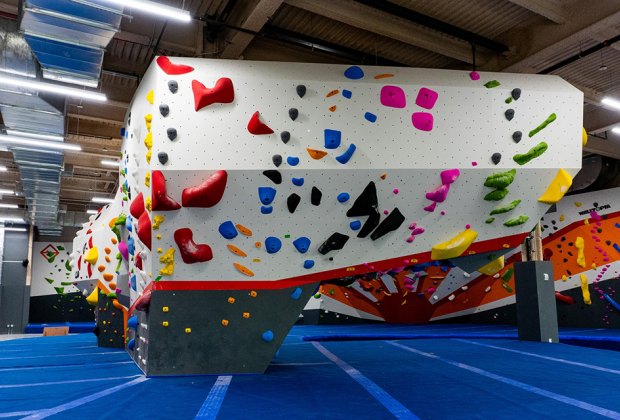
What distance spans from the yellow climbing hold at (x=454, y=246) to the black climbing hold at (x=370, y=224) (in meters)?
0.73

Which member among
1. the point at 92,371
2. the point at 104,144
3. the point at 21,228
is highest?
the point at 104,144

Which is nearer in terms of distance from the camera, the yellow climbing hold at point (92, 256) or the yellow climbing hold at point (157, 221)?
the yellow climbing hold at point (157, 221)

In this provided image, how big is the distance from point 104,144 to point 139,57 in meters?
3.73

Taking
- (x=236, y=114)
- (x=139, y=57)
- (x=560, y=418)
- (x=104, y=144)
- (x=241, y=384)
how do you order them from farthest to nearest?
(x=104, y=144) → (x=139, y=57) → (x=236, y=114) → (x=241, y=384) → (x=560, y=418)

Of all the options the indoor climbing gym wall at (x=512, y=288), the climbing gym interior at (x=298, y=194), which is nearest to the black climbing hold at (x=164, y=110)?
the climbing gym interior at (x=298, y=194)

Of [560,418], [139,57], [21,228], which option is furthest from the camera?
[21,228]

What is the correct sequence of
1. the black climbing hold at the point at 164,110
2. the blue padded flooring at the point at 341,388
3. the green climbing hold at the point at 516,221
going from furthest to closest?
the green climbing hold at the point at 516,221, the black climbing hold at the point at 164,110, the blue padded flooring at the point at 341,388

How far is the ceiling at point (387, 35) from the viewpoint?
6.27m

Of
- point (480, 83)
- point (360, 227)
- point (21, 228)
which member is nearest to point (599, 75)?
point (480, 83)

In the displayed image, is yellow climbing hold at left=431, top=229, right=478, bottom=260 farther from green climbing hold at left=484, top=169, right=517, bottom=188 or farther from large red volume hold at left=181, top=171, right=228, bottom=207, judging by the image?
large red volume hold at left=181, top=171, right=228, bottom=207


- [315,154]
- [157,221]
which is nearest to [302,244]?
[315,154]

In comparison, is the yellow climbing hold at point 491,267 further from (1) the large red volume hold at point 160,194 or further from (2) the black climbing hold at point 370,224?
(1) the large red volume hold at point 160,194

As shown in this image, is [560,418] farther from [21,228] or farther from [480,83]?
[21,228]

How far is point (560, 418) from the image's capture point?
9.90 feet
